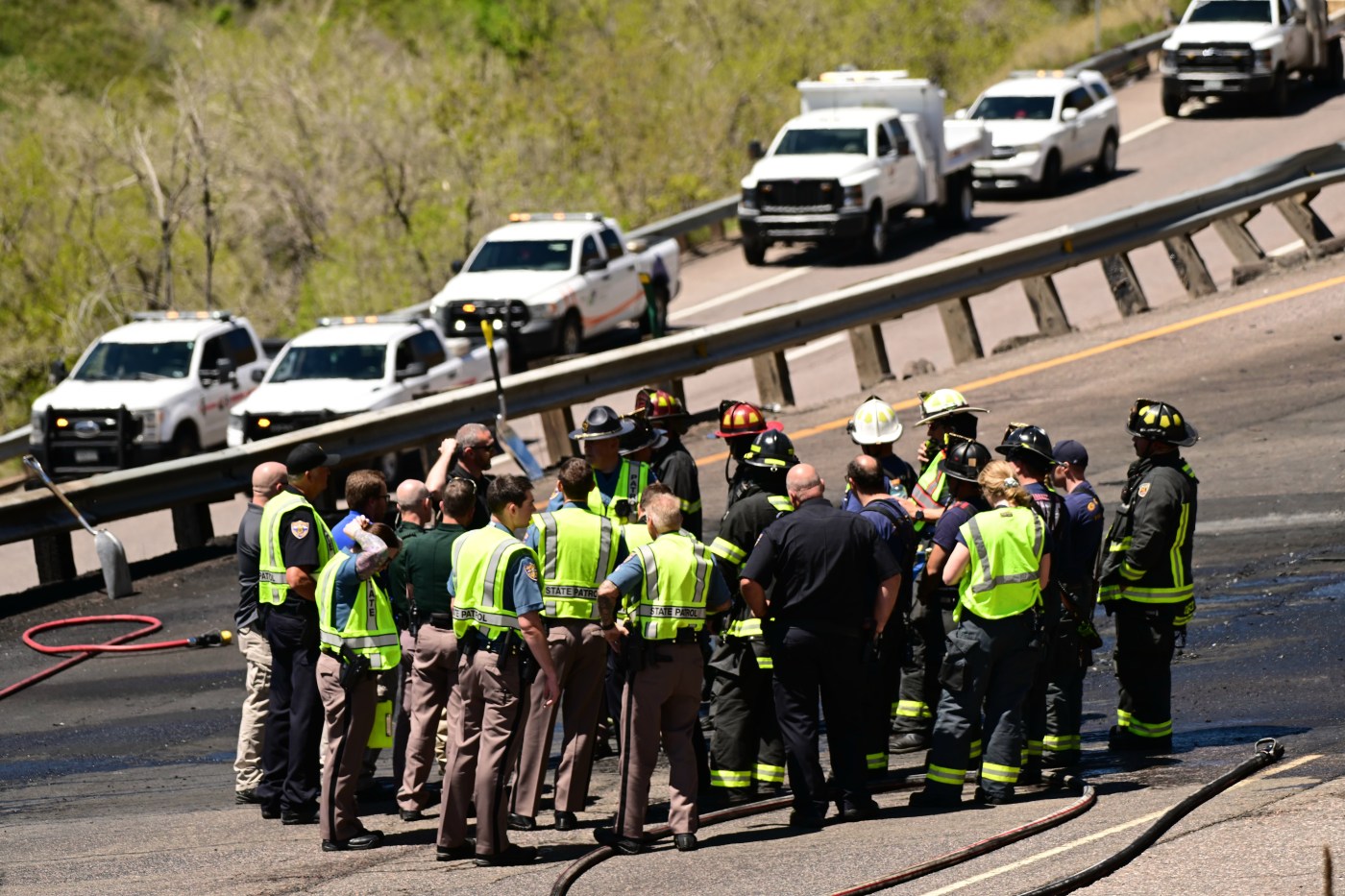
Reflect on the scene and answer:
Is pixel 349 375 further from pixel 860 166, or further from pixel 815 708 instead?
pixel 815 708

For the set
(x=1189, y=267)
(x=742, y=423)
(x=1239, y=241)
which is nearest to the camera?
(x=742, y=423)

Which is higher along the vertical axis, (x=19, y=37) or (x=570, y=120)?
(x=19, y=37)

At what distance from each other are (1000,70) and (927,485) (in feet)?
119

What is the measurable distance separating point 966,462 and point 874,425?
692mm

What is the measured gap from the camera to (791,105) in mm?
41125

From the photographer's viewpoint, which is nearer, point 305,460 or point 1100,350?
point 305,460

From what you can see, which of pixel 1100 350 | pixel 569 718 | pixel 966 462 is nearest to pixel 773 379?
pixel 1100 350

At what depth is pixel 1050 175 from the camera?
3152 cm

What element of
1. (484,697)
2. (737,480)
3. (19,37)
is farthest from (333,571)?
(19,37)

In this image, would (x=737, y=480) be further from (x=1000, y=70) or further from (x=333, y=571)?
(x=1000, y=70)

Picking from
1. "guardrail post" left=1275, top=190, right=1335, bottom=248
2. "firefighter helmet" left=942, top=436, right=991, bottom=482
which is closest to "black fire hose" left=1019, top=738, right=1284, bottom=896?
"firefighter helmet" left=942, top=436, right=991, bottom=482

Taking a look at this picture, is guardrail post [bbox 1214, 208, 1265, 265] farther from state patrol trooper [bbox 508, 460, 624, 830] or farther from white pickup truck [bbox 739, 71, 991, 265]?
state patrol trooper [bbox 508, 460, 624, 830]

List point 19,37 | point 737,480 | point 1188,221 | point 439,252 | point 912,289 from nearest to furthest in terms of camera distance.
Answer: point 737,480, point 912,289, point 1188,221, point 439,252, point 19,37

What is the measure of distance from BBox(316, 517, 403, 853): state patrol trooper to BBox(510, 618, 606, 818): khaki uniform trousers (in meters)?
0.74
